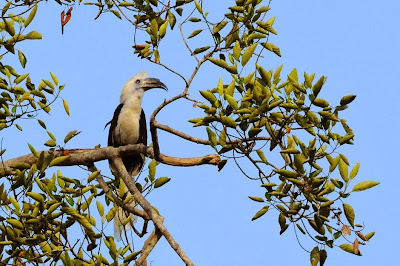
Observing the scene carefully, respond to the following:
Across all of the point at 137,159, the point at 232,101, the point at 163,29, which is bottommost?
the point at 232,101

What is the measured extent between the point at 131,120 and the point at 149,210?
238cm

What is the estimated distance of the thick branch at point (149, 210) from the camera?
5227 millimetres

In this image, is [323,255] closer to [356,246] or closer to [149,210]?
[356,246]

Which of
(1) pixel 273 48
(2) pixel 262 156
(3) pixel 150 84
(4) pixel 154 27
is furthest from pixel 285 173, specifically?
(3) pixel 150 84

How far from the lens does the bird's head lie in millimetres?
8039

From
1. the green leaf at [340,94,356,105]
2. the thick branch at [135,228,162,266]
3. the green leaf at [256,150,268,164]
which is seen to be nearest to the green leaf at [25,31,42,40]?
the thick branch at [135,228,162,266]

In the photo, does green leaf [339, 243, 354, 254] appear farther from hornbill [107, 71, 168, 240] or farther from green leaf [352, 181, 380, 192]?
hornbill [107, 71, 168, 240]

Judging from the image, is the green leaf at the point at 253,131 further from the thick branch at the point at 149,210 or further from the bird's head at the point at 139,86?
the bird's head at the point at 139,86

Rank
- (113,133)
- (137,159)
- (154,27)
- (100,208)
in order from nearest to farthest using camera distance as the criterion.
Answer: (100,208) → (154,27) → (137,159) → (113,133)

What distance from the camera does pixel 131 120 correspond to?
25.9ft

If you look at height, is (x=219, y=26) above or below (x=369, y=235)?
above

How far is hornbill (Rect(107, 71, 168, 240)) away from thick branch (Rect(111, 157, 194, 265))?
4.54ft

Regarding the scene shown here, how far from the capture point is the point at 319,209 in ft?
14.6

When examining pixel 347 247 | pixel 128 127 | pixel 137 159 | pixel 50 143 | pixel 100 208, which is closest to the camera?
pixel 347 247
